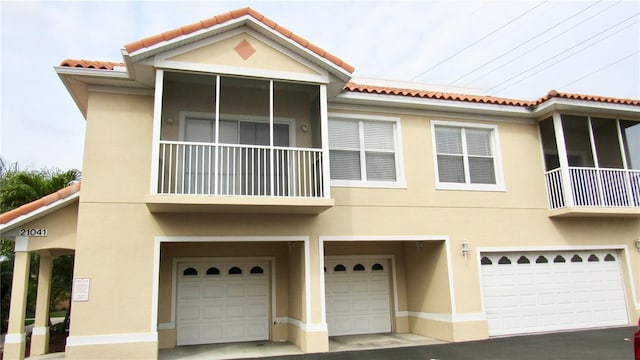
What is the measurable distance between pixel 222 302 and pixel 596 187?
34.0 feet

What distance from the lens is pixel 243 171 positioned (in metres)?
10.9

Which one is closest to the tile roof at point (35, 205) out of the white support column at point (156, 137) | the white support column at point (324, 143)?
the white support column at point (156, 137)

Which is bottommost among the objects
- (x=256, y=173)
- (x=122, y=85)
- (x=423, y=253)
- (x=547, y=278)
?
(x=547, y=278)

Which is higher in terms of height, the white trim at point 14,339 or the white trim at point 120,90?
the white trim at point 120,90

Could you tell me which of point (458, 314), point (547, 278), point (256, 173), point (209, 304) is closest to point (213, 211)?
point (256, 173)

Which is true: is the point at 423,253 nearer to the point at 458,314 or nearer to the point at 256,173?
the point at 458,314

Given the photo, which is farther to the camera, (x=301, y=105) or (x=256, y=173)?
(x=301, y=105)

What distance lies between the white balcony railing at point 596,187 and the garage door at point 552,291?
148cm

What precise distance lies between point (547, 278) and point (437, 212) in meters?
3.65

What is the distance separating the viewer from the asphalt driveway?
9.61 meters

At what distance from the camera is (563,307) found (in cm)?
1247

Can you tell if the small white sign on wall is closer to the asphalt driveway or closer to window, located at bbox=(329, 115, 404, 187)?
the asphalt driveway

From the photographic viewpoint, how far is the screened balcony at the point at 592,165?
12.4m

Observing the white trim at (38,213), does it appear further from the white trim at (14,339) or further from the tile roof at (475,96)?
the tile roof at (475,96)
